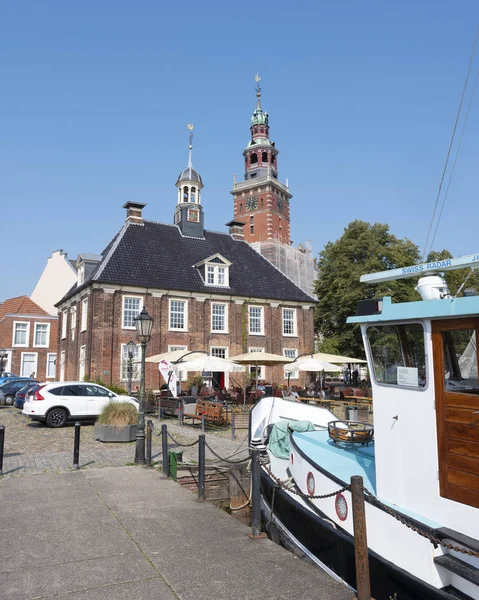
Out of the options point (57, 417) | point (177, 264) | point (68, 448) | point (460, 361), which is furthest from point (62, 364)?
point (460, 361)

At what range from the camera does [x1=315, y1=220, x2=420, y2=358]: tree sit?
3741 cm

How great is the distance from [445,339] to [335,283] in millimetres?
35221

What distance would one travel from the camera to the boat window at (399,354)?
4.83m

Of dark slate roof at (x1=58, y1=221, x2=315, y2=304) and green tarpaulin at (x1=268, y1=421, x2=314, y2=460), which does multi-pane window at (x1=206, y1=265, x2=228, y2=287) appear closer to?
dark slate roof at (x1=58, y1=221, x2=315, y2=304)

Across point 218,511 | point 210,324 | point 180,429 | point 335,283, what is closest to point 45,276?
point 210,324

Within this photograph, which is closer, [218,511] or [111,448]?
[218,511]

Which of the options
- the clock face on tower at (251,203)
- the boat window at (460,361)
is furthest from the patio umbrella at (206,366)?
the clock face on tower at (251,203)

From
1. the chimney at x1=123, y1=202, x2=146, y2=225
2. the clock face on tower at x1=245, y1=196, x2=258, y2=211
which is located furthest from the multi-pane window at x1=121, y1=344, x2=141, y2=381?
the clock face on tower at x1=245, y1=196, x2=258, y2=211

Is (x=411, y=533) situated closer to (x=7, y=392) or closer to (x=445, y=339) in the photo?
(x=445, y=339)

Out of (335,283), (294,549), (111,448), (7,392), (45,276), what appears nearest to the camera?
(294,549)

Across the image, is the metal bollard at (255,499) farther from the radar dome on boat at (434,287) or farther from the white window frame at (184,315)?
the white window frame at (184,315)

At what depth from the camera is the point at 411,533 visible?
4.56 m

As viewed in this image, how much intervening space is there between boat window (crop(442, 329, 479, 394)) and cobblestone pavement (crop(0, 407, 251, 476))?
25.8 ft

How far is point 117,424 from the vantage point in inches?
550
